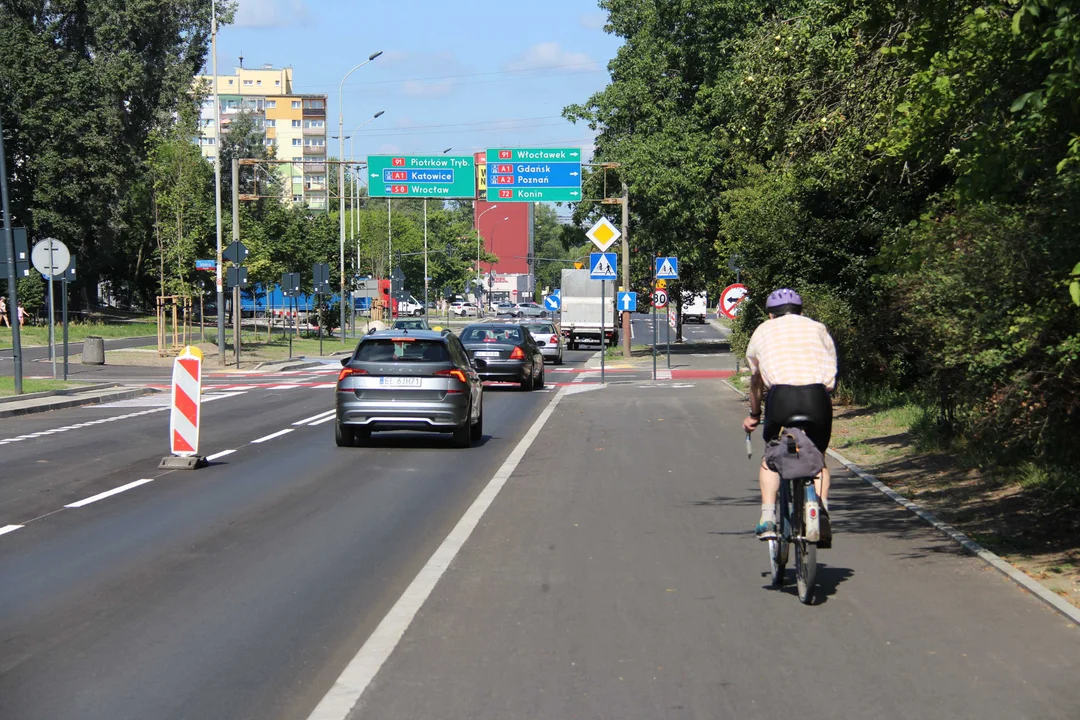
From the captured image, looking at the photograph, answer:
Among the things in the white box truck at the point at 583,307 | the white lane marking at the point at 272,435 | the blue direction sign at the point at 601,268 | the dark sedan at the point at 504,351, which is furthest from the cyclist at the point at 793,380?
the white box truck at the point at 583,307

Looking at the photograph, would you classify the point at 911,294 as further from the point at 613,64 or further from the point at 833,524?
Answer: the point at 613,64

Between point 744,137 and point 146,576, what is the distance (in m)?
9.90

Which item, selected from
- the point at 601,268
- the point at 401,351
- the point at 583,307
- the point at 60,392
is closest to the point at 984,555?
the point at 401,351

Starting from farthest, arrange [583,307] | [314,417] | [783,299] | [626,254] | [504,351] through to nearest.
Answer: [583,307], [626,254], [504,351], [314,417], [783,299]

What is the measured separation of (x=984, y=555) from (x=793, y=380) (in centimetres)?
227

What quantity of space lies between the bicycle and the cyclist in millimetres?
61

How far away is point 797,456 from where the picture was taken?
7.31 meters

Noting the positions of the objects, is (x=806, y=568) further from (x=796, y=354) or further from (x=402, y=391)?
(x=402, y=391)

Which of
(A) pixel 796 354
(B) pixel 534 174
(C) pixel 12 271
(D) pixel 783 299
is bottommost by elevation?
(A) pixel 796 354

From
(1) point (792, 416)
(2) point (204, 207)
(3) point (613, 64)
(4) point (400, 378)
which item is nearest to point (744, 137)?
(4) point (400, 378)

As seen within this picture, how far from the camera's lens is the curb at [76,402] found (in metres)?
22.7

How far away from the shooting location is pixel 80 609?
7.23 meters

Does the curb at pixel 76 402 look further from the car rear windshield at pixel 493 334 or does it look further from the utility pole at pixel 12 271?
the car rear windshield at pixel 493 334

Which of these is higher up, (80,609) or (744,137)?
(744,137)
